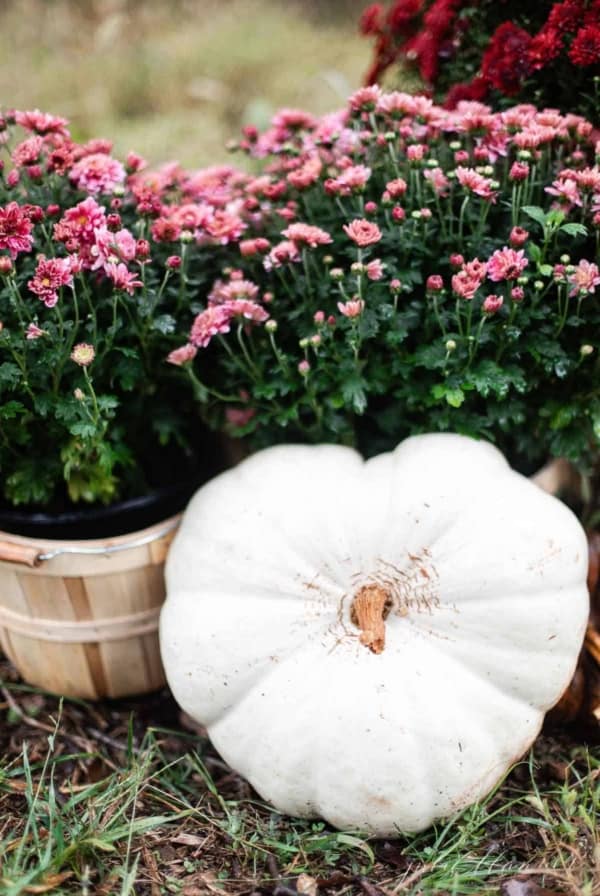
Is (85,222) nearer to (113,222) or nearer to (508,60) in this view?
(113,222)

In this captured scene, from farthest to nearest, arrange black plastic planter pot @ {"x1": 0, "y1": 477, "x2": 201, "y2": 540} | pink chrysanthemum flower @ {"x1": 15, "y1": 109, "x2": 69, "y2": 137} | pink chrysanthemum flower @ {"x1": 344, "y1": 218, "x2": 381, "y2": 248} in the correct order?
black plastic planter pot @ {"x1": 0, "y1": 477, "x2": 201, "y2": 540} < pink chrysanthemum flower @ {"x1": 15, "y1": 109, "x2": 69, "y2": 137} < pink chrysanthemum flower @ {"x1": 344, "y1": 218, "x2": 381, "y2": 248}

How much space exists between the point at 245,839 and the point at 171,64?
505cm

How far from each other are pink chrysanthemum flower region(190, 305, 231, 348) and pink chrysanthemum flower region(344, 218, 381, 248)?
0.94ft

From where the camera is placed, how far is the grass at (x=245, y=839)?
4.61ft

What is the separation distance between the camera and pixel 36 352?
163cm

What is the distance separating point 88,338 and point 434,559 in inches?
32.0

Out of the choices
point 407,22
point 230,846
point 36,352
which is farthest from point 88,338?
point 407,22

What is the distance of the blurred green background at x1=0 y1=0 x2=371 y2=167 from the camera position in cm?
479

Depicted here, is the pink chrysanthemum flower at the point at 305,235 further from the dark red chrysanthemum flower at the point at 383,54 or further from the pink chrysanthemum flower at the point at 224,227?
the dark red chrysanthemum flower at the point at 383,54

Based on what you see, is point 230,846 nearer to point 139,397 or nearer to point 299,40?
point 139,397

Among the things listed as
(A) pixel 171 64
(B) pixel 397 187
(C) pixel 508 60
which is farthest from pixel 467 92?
(A) pixel 171 64

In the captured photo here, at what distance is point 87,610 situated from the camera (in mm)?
1803

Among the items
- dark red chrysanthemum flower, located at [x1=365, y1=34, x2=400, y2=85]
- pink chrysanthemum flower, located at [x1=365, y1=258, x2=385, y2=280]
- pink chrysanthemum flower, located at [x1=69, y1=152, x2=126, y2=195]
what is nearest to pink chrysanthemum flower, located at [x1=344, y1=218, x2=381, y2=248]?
pink chrysanthemum flower, located at [x1=365, y1=258, x2=385, y2=280]

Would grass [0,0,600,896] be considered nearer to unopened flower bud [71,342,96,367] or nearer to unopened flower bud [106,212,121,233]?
unopened flower bud [71,342,96,367]
